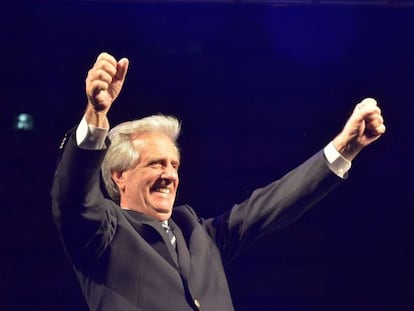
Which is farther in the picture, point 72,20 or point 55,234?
point 55,234

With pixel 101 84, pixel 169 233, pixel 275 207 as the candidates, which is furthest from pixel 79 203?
pixel 275 207

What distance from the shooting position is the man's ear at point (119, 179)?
7.02ft

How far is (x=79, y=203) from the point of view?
1.67 metres

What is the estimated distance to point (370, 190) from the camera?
332cm

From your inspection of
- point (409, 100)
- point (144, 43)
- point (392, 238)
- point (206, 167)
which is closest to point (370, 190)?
point (392, 238)

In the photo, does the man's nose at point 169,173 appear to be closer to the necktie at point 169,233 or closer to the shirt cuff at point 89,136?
the necktie at point 169,233

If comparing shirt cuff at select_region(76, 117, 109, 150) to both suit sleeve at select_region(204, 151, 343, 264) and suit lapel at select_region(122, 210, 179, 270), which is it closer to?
suit lapel at select_region(122, 210, 179, 270)

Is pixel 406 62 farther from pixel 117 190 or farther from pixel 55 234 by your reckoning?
pixel 55 234

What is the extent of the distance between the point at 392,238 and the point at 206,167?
92 centimetres

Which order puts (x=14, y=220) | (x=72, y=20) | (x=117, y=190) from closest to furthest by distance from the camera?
(x=117, y=190), (x=72, y=20), (x=14, y=220)

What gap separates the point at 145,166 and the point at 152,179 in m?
0.05

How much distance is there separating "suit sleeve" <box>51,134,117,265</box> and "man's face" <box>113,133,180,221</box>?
10.6 inches

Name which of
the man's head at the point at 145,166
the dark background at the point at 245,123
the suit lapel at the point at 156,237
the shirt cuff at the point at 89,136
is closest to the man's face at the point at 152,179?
the man's head at the point at 145,166

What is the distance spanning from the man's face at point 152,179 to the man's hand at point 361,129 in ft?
1.57
